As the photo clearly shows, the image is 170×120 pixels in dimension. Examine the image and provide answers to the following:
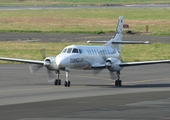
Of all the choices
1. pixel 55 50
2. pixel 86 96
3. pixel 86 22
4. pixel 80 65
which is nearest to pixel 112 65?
pixel 80 65

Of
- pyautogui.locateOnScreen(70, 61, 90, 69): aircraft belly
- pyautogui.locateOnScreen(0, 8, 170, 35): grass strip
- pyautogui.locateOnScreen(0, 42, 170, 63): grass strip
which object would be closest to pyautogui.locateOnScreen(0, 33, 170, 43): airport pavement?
pyautogui.locateOnScreen(0, 8, 170, 35): grass strip

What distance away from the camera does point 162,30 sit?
303ft

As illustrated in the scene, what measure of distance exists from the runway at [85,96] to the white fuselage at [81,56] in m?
1.30

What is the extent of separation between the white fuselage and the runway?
1.30 meters

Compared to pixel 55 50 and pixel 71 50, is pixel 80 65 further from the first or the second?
pixel 55 50

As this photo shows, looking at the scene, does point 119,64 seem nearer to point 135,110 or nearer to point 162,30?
point 135,110

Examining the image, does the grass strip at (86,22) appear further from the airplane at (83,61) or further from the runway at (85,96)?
the airplane at (83,61)

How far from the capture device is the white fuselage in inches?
1468

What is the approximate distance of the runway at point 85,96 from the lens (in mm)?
25484

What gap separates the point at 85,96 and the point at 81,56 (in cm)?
604

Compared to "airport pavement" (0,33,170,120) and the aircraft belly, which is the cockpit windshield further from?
"airport pavement" (0,33,170,120)

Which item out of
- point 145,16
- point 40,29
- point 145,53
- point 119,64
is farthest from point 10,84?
point 145,16

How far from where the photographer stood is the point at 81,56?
38.4 meters

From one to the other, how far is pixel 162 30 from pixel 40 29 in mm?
17352
